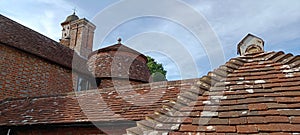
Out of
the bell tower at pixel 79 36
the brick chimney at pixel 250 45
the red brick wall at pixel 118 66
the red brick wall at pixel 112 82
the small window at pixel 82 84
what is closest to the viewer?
the brick chimney at pixel 250 45

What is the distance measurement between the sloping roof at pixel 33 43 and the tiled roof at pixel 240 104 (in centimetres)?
1133

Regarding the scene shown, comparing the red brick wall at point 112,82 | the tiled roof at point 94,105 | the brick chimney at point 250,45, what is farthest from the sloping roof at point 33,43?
the brick chimney at point 250,45

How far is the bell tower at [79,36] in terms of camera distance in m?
22.3

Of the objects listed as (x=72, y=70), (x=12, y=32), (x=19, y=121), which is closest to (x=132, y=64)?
(x=72, y=70)

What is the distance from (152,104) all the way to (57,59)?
31.9ft

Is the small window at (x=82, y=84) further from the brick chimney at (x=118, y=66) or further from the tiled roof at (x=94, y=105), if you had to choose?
the tiled roof at (x=94, y=105)

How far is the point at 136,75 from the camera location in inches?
648

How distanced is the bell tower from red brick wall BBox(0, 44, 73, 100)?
7.44 metres

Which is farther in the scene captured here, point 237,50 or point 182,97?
point 237,50

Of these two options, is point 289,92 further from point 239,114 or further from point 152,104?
point 152,104

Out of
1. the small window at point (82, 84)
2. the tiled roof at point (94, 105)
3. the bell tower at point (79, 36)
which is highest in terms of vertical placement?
the bell tower at point (79, 36)

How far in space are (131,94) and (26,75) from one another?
7012mm

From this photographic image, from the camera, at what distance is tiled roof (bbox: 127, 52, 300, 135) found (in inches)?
114

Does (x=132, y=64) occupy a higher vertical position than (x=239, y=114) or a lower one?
higher
